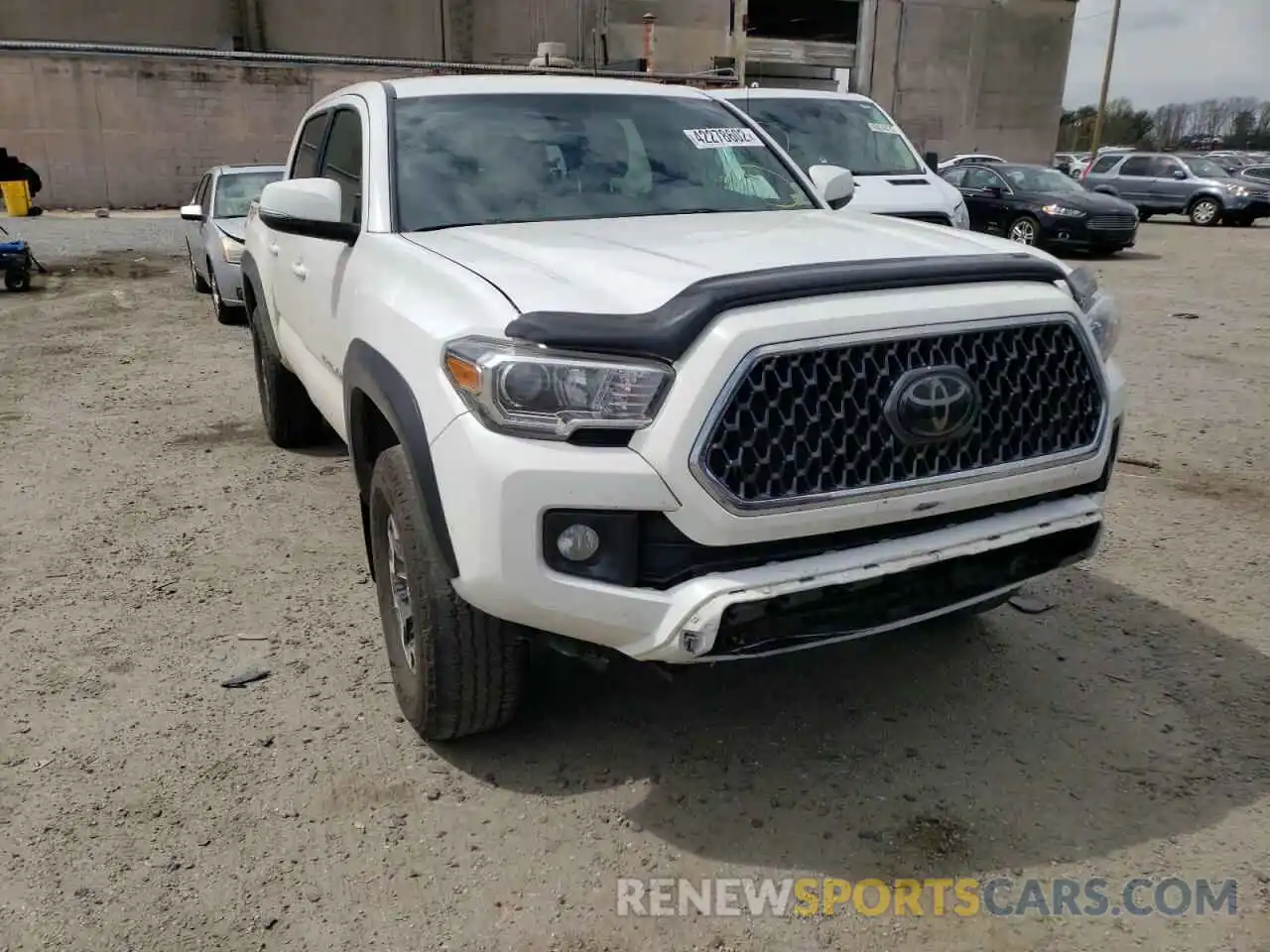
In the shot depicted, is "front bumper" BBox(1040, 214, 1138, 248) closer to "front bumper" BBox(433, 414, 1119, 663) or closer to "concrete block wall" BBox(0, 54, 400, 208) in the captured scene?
"front bumper" BBox(433, 414, 1119, 663)

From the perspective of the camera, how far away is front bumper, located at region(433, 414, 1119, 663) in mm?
2244

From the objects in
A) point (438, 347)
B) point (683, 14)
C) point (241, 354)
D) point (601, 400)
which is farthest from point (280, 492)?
point (683, 14)

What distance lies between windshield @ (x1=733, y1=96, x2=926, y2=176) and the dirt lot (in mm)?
5975

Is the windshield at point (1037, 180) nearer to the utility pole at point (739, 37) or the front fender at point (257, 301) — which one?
the front fender at point (257, 301)

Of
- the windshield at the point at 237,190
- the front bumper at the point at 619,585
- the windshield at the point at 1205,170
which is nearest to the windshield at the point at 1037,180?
the windshield at the point at 1205,170

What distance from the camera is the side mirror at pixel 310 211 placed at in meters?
3.39

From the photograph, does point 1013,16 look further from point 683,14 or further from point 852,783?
point 852,783

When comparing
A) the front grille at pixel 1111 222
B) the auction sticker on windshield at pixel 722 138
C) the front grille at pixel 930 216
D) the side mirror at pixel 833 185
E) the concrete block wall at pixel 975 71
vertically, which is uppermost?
the concrete block wall at pixel 975 71

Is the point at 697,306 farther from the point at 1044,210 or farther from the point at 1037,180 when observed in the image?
the point at 1037,180

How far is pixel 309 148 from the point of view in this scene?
482 centimetres

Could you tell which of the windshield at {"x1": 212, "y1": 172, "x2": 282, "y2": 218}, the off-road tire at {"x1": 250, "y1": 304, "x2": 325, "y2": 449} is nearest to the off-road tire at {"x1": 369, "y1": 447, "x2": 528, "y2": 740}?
the off-road tire at {"x1": 250, "y1": 304, "x2": 325, "y2": 449}

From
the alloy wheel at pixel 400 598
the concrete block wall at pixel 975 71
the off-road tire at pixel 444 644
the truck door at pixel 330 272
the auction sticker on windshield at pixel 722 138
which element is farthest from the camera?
the concrete block wall at pixel 975 71

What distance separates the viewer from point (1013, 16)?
38.7 meters

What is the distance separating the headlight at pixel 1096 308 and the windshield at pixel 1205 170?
23.6m
